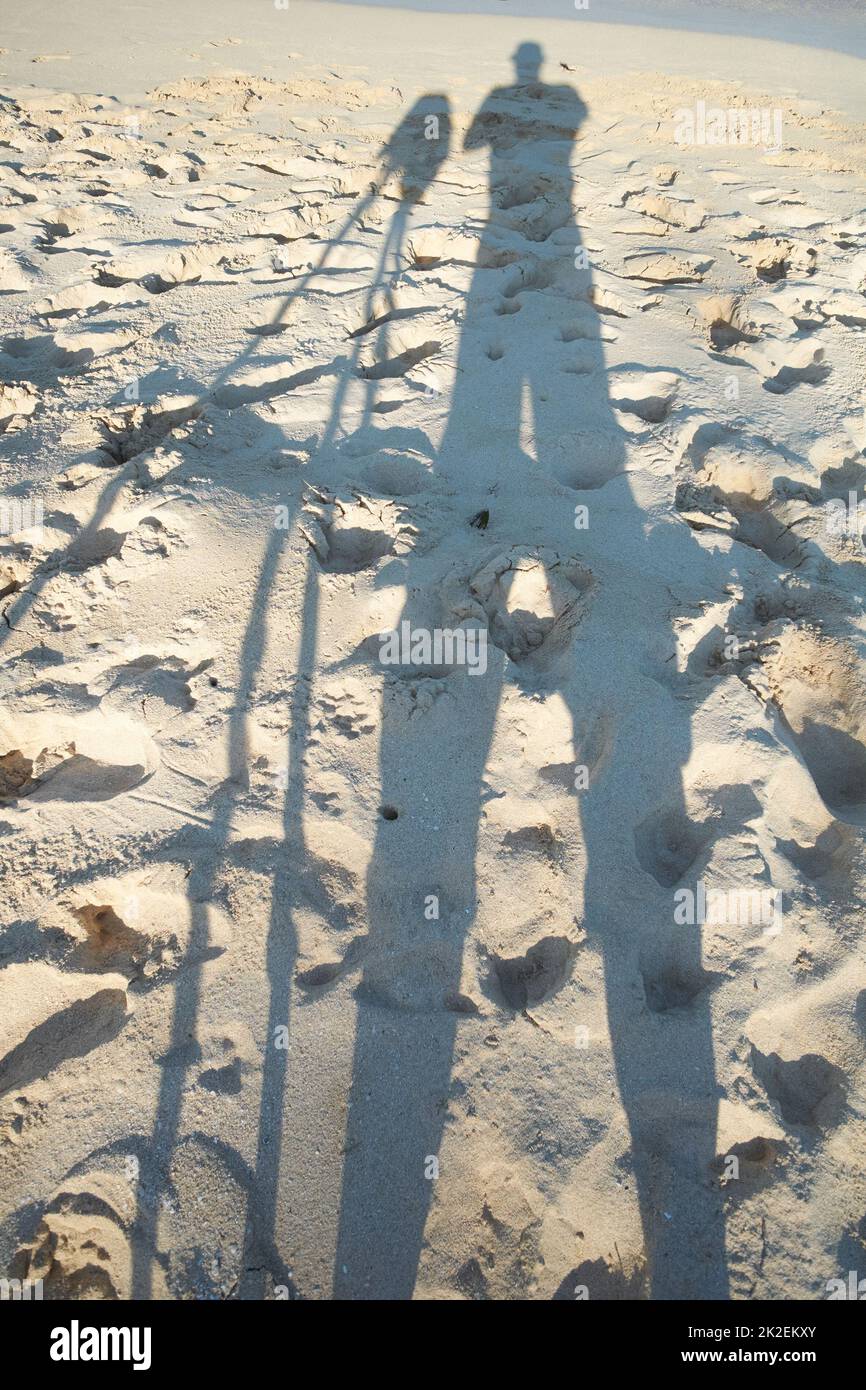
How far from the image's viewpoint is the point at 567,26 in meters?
11.6

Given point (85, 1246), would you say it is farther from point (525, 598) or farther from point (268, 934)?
point (525, 598)

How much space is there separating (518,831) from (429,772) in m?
0.38

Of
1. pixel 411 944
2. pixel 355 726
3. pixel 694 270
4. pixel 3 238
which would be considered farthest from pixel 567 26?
pixel 411 944

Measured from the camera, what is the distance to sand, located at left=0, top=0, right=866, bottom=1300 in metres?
1.97

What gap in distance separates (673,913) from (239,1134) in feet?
4.74

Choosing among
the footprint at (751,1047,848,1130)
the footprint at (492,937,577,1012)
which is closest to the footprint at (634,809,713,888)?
the footprint at (492,937,577,1012)

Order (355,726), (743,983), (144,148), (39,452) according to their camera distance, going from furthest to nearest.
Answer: (144,148)
(39,452)
(355,726)
(743,983)

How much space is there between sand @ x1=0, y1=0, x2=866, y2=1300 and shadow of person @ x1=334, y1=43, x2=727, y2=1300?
0.01m

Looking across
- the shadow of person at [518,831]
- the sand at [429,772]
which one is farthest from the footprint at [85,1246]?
the shadow of person at [518,831]

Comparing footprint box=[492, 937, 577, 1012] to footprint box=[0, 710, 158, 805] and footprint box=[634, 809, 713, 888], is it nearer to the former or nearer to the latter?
footprint box=[634, 809, 713, 888]

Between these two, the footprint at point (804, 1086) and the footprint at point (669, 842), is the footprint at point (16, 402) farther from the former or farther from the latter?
the footprint at point (804, 1086)

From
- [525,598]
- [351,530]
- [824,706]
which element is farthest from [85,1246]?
[824,706]
